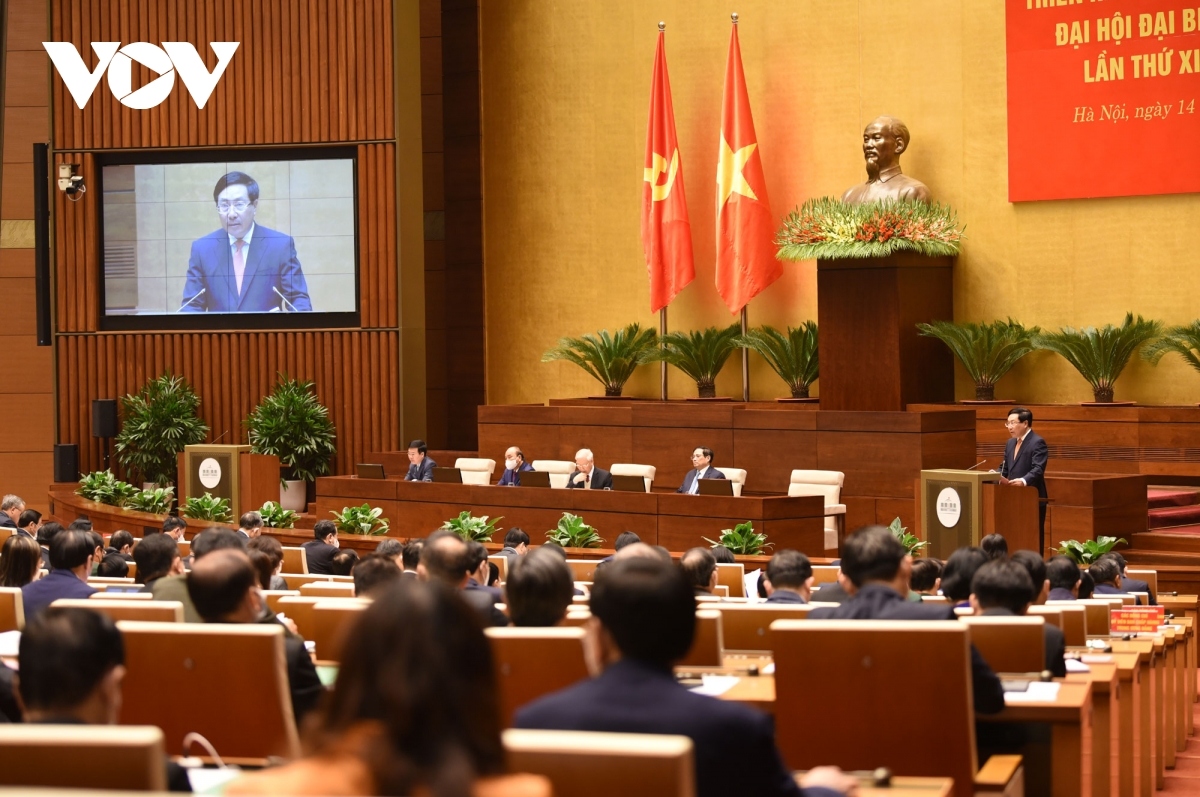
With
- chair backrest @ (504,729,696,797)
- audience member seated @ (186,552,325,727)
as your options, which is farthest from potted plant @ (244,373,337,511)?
chair backrest @ (504,729,696,797)

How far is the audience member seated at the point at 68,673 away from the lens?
231 cm

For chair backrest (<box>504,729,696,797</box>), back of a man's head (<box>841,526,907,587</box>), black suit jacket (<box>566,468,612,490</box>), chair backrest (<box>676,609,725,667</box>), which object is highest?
back of a man's head (<box>841,526,907,587</box>)

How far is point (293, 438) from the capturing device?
14.6m

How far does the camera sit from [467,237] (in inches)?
629

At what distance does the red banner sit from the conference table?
418 centimetres

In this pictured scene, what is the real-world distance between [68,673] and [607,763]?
96 cm

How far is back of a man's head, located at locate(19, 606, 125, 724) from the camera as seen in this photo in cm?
231

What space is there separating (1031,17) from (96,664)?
11.7 meters

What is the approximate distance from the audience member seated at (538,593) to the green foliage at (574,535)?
666 centimetres

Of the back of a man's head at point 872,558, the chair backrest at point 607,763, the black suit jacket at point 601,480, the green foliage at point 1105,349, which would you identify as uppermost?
the green foliage at point 1105,349

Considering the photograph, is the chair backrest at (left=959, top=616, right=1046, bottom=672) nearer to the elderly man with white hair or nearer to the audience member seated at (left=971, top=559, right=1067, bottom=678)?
the audience member seated at (left=971, top=559, right=1067, bottom=678)

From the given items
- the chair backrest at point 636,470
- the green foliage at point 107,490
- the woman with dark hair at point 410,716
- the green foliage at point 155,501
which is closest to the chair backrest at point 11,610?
the woman with dark hair at point 410,716

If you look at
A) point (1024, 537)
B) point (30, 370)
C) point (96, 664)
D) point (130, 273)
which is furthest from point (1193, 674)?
point (30, 370)

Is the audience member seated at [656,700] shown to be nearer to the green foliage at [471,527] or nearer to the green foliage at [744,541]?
the green foliage at [744,541]
